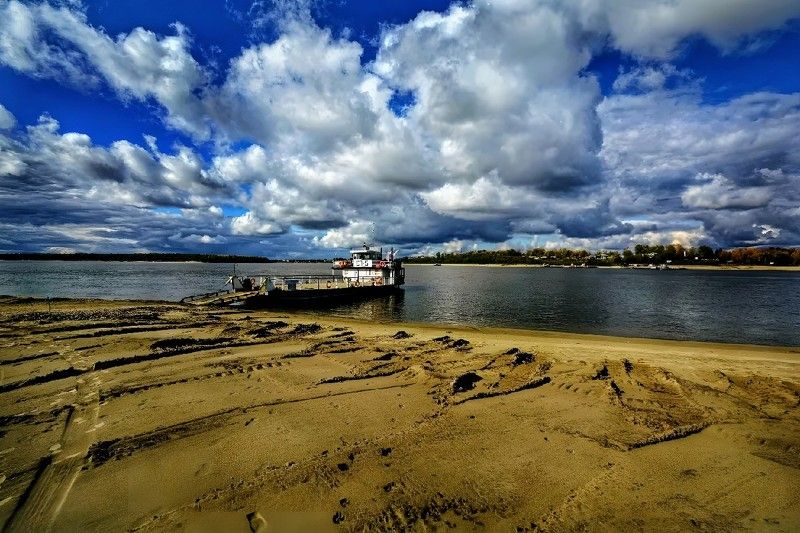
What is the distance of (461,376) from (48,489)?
7.50 m

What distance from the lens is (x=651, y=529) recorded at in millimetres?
4152

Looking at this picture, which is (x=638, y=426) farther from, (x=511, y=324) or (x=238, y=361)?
(x=511, y=324)

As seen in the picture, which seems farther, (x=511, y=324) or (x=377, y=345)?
(x=511, y=324)

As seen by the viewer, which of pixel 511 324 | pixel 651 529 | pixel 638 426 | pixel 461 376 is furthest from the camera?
pixel 511 324

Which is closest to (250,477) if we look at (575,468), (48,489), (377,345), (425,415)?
(48,489)

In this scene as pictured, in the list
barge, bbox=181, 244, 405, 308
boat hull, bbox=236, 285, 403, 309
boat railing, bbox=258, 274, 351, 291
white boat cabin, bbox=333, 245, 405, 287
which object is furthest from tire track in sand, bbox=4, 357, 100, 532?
white boat cabin, bbox=333, 245, 405, 287

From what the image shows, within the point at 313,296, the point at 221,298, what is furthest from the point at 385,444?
the point at 313,296

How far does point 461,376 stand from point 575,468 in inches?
158

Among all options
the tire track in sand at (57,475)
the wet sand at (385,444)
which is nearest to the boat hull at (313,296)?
the wet sand at (385,444)

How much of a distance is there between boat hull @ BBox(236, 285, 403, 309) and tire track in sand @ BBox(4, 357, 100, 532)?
27.6 meters

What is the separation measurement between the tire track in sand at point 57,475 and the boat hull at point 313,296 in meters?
27.6

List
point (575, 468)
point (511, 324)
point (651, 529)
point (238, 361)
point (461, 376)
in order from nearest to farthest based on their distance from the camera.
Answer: point (651, 529), point (575, 468), point (461, 376), point (238, 361), point (511, 324)

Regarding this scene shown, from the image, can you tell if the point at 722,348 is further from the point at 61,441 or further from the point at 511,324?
the point at 61,441

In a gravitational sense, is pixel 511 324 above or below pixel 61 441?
below
